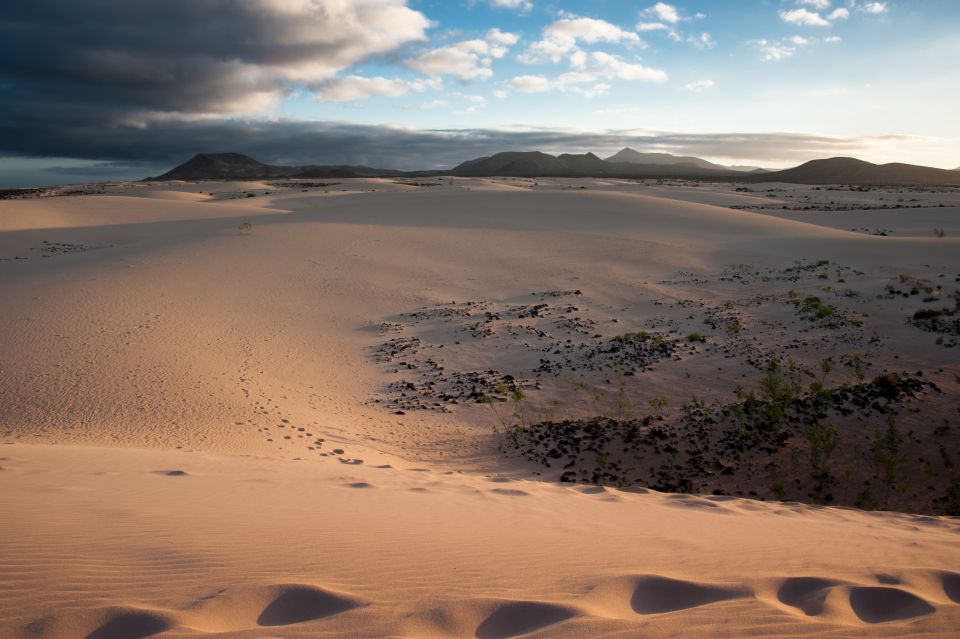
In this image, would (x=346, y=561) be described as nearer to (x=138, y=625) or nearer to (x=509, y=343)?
(x=138, y=625)

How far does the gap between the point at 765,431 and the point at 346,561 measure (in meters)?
8.07

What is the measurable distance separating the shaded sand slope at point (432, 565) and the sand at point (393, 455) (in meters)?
0.03

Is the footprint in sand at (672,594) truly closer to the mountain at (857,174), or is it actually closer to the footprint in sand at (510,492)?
the footprint in sand at (510,492)

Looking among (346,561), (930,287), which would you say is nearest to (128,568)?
(346,561)

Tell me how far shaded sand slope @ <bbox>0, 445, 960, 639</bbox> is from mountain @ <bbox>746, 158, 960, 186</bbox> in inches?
4884

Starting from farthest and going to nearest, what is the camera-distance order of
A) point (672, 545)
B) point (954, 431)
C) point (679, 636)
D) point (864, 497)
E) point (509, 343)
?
point (509, 343) → point (954, 431) → point (864, 497) → point (672, 545) → point (679, 636)

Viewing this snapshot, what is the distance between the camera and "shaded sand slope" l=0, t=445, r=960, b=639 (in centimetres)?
320

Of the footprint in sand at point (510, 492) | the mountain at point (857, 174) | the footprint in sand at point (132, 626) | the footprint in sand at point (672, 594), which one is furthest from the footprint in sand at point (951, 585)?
the mountain at point (857, 174)

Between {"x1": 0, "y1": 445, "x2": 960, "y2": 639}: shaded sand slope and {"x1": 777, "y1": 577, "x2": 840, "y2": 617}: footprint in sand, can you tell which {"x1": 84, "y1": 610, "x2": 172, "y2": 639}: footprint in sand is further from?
{"x1": 777, "y1": 577, "x2": 840, "y2": 617}: footprint in sand

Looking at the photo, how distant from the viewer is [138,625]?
309cm

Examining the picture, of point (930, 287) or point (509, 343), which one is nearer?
point (509, 343)

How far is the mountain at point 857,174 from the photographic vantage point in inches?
4625

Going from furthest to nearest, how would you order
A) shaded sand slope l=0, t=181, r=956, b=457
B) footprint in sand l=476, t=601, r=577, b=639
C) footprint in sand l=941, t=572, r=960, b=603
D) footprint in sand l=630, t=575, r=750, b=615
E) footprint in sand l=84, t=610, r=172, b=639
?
1. shaded sand slope l=0, t=181, r=956, b=457
2. footprint in sand l=941, t=572, r=960, b=603
3. footprint in sand l=630, t=575, r=750, b=615
4. footprint in sand l=476, t=601, r=577, b=639
5. footprint in sand l=84, t=610, r=172, b=639

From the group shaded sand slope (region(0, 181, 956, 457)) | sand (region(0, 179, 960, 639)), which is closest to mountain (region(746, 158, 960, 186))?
shaded sand slope (region(0, 181, 956, 457))
